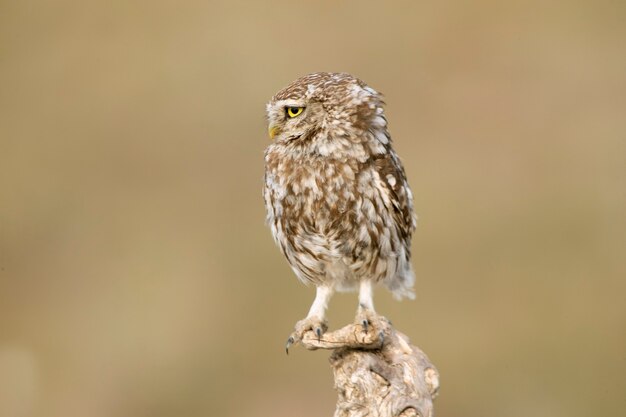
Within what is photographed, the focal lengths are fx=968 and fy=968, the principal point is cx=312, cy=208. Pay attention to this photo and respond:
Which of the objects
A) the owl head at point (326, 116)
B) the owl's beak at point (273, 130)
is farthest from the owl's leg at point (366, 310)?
the owl's beak at point (273, 130)

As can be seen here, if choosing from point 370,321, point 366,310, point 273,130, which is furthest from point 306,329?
point 273,130

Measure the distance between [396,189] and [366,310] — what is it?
57 cm

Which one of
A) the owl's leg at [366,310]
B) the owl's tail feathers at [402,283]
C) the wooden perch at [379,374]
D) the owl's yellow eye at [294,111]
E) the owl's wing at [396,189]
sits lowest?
the wooden perch at [379,374]

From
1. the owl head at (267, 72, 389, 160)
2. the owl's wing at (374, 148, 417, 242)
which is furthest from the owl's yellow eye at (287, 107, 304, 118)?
the owl's wing at (374, 148, 417, 242)

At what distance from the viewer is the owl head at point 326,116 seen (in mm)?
4180

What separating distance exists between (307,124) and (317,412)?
3736 millimetres

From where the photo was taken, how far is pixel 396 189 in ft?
14.7

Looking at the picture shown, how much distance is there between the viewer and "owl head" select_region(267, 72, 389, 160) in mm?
4180

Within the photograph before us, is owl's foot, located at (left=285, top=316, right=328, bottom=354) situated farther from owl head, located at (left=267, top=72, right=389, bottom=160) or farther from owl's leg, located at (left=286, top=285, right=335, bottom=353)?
owl head, located at (left=267, top=72, right=389, bottom=160)

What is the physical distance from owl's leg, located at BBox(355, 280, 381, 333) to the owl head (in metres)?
0.70

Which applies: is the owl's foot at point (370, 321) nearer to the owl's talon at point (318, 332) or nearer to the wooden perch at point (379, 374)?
the wooden perch at point (379, 374)

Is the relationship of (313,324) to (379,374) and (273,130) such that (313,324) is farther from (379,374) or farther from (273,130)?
(273,130)

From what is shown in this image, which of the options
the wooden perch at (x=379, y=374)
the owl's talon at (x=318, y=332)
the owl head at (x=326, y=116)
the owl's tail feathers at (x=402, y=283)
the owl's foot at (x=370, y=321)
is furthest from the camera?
the owl's tail feathers at (x=402, y=283)

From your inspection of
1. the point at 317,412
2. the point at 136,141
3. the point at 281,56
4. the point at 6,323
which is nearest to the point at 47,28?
the point at 136,141
